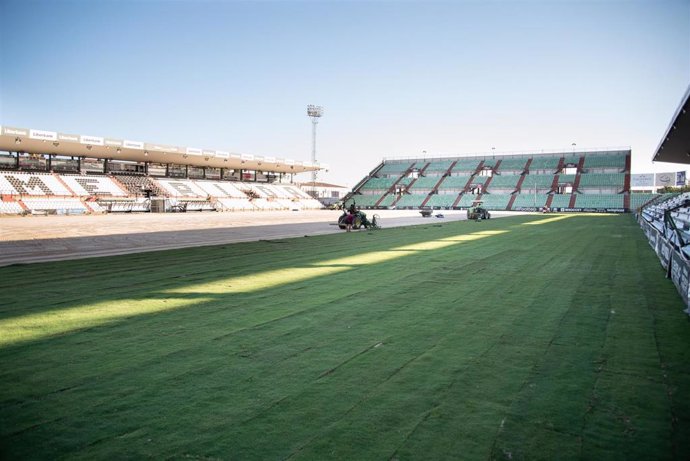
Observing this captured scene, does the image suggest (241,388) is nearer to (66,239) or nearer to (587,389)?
(587,389)

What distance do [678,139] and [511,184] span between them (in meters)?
52.9

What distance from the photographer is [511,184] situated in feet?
240

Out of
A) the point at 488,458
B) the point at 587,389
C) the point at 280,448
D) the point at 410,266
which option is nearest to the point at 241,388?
the point at 280,448

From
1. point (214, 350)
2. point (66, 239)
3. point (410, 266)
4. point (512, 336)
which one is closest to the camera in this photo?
point (214, 350)

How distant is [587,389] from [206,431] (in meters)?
3.06

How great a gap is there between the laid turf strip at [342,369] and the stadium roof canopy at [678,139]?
35.6ft

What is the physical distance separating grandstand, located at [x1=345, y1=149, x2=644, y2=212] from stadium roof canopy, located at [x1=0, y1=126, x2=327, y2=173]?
72.3 ft

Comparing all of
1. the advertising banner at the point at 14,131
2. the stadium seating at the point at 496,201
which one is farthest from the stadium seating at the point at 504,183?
the advertising banner at the point at 14,131

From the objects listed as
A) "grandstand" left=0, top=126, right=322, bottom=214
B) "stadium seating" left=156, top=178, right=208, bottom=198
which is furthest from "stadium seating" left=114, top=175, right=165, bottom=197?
"stadium seating" left=156, top=178, right=208, bottom=198

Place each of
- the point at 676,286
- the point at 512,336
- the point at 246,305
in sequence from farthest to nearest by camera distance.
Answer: the point at 676,286
the point at 246,305
the point at 512,336

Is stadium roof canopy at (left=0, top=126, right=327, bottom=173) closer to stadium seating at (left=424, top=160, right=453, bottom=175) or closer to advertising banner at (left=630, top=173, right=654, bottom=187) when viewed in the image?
stadium seating at (left=424, top=160, right=453, bottom=175)

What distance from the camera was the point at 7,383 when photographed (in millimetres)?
3588

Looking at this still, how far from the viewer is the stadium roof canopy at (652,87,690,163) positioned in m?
15.5

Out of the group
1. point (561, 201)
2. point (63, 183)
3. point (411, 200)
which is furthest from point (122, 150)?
point (561, 201)
